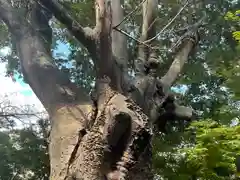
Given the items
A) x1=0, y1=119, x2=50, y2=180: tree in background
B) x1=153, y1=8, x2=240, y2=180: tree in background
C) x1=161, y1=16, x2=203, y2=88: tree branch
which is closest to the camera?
x1=153, y1=8, x2=240, y2=180: tree in background

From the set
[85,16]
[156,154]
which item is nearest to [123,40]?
[85,16]

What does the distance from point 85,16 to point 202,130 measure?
118 inches

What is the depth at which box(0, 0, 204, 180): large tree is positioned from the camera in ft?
10.6

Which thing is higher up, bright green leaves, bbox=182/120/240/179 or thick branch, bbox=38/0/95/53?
thick branch, bbox=38/0/95/53

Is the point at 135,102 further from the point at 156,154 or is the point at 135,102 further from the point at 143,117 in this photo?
the point at 156,154

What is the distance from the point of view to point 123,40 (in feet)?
14.8

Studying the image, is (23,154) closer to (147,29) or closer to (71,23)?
(147,29)

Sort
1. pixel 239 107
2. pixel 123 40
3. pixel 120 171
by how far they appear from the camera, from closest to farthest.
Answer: pixel 120 171 → pixel 123 40 → pixel 239 107

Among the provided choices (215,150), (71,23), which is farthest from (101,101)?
(215,150)

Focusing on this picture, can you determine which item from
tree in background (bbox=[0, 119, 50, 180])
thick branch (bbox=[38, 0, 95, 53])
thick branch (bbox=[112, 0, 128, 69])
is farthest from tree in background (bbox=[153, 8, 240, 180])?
tree in background (bbox=[0, 119, 50, 180])

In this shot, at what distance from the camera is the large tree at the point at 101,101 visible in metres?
3.23

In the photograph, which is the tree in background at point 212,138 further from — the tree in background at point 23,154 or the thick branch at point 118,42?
the tree in background at point 23,154

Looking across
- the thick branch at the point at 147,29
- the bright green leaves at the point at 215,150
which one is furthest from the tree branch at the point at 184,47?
the bright green leaves at the point at 215,150

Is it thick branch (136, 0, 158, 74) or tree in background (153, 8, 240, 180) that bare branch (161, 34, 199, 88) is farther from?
tree in background (153, 8, 240, 180)
